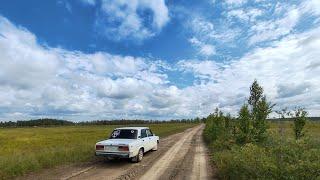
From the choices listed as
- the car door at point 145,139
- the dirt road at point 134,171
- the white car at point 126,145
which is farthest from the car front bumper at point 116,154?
the car door at point 145,139

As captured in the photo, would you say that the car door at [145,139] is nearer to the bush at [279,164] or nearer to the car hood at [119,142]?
the car hood at [119,142]

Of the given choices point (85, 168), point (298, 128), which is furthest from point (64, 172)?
point (298, 128)

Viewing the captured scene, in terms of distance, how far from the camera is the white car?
16.0m

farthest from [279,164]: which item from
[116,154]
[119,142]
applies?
[119,142]

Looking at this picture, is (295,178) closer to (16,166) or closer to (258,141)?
(16,166)

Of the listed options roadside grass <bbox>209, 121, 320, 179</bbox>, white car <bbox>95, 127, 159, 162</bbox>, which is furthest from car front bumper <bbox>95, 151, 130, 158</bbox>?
roadside grass <bbox>209, 121, 320, 179</bbox>

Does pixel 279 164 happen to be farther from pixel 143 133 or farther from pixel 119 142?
pixel 143 133

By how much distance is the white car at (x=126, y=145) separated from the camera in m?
16.0

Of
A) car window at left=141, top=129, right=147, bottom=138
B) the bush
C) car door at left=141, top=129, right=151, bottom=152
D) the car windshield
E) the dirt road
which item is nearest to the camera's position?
the bush

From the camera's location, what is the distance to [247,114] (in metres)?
20.7

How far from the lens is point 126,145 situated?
52.4 ft

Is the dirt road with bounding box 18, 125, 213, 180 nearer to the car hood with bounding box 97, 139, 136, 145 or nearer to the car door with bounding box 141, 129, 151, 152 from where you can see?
the car hood with bounding box 97, 139, 136, 145

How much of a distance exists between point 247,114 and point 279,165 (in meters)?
11.6

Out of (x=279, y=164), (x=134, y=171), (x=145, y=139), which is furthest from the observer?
(x=145, y=139)
